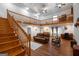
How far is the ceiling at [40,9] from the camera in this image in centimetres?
221

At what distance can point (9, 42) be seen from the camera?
90.2 inches

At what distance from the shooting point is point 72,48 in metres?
2.13

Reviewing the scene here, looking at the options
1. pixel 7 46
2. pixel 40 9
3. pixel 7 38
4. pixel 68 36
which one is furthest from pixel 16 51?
pixel 68 36

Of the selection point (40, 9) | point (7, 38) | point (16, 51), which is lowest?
point (16, 51)

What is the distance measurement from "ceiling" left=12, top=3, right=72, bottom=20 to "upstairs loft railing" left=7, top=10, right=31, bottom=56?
36 centimetres

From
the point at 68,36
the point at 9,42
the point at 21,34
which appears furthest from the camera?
the point at 21,34

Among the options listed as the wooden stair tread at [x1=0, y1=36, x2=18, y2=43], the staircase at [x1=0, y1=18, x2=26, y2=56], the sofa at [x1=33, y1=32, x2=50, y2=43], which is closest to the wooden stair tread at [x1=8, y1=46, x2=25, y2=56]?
the staircase at [x1=0, y1=18, x2=26, y2=56]

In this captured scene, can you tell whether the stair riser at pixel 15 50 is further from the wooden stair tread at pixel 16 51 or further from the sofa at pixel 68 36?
the sofa at pixel 68 36

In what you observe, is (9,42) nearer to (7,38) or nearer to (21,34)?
(7,38)

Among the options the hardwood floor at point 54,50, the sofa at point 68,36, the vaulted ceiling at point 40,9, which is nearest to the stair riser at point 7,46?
the hardwood floor at point 54,50

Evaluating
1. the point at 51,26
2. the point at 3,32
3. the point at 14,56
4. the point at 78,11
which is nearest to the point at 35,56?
the point at 14,56

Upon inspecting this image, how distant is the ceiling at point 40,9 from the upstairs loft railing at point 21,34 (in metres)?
0.36

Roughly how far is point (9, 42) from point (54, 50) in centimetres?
111

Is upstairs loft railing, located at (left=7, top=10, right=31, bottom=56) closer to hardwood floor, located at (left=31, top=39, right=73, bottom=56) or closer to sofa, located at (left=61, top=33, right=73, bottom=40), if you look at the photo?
hardwood floor, located at (left=31, top=39, right=73, bottom=56)
